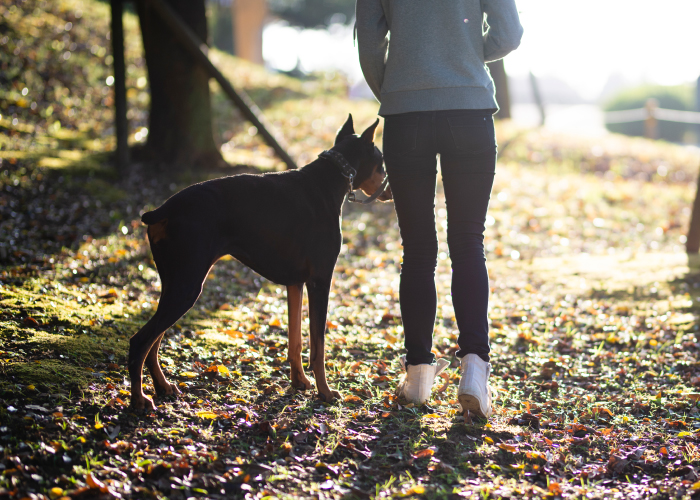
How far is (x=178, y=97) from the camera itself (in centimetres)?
872

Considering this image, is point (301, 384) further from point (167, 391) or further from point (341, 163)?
point (341, 163)

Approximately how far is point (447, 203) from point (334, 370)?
154 cm

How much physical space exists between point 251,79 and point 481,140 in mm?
15009

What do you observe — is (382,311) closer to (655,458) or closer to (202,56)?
(655,458)

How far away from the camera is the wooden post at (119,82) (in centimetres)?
838

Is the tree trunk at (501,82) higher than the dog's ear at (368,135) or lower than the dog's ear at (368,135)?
higher

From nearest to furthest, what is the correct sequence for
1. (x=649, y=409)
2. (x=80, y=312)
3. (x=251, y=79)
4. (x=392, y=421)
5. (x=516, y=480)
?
(x=516, y=480), (x=392, y=421), (x=649, y=409), (x=80, y=312), (x=251, y=79)

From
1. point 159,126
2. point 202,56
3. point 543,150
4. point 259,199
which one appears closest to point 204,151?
point 159,126

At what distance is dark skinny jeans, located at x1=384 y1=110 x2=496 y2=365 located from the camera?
331 centimetres

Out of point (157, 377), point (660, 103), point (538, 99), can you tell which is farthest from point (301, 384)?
point (660, 103)

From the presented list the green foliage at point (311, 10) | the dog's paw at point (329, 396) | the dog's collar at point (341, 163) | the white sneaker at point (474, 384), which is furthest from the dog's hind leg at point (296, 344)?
the green foliage at point (311, 10)

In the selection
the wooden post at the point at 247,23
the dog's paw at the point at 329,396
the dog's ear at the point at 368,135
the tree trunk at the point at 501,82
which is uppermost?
the wooden post at the point at 247,23

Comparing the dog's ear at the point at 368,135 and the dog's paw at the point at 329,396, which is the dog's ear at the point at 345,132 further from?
the dog's paw at the point at 329,396

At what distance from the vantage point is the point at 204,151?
902 centimetres
